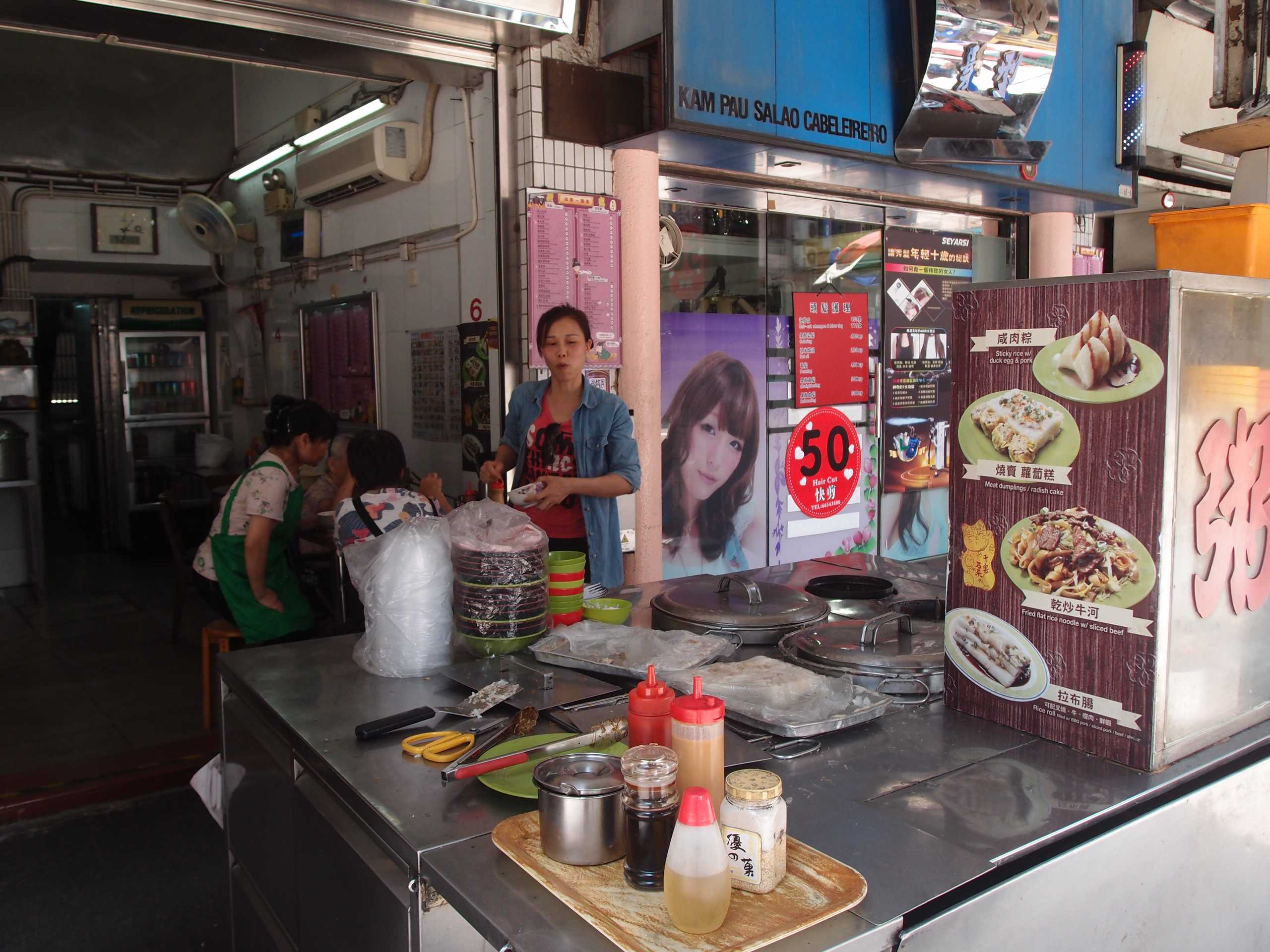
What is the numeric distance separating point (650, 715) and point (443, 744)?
40 centimetres

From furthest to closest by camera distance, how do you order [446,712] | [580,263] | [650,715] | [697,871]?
[580,263]
[446,712]
[650,715]
[697,871]

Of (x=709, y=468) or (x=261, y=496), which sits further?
(x=709, y=468)

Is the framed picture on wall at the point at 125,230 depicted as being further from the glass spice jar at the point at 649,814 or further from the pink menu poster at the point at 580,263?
the glass spice jar at the point at 649,814

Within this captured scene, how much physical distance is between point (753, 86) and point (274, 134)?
428cm

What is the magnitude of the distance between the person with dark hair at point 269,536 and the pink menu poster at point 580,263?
0.99 metres

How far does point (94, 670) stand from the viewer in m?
5.22

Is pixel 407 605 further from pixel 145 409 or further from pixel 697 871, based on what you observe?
pixel 145 409

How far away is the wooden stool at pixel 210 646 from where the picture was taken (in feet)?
13.2

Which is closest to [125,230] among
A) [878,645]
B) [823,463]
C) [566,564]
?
[823,463]

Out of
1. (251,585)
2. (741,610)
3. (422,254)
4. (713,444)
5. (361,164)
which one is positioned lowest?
(251,585)

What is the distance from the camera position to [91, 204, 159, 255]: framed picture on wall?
25.9 ft

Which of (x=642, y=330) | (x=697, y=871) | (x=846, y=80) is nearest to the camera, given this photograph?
(x=697, y=871)

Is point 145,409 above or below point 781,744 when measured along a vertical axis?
above

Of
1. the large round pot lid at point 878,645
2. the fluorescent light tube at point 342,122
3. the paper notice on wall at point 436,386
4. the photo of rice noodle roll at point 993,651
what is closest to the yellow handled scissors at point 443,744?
the large round pot lid at point 878,645
